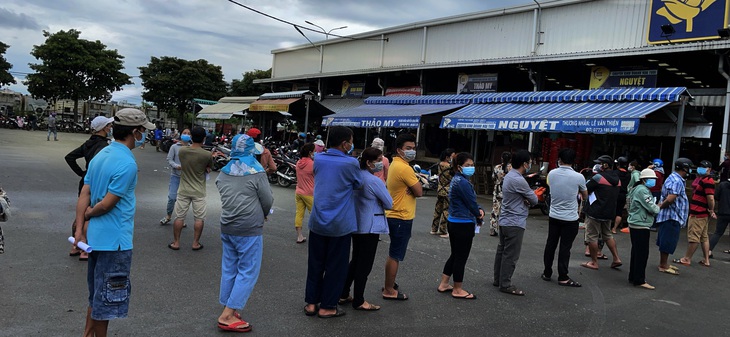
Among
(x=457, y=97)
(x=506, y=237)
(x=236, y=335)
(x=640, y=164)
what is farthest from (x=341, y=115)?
(x=236, y=335)

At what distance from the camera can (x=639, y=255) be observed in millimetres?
6848

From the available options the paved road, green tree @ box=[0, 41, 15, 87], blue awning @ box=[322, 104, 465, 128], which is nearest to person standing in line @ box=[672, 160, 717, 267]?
the paved road

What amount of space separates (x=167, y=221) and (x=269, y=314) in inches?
179

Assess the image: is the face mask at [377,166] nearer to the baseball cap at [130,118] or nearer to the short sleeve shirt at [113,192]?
the baseball cap at [130,118]

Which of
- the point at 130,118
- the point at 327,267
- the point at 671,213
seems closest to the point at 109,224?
the point at 130,118

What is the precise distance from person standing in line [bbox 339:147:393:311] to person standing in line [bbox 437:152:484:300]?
3.21ft

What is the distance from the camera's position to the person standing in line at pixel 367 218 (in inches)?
197

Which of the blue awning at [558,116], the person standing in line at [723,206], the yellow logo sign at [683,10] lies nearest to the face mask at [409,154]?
the person standing in line at [723,206]

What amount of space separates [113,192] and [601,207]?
6448 millimetres

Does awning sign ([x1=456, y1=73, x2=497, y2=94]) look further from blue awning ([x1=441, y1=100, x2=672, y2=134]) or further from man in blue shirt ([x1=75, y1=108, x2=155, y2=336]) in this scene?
man in blue shirt ([x1=75, y1=108, x2=155, y2=336])

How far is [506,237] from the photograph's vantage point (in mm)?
6176

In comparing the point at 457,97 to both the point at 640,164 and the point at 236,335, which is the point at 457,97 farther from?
the point at 236,335

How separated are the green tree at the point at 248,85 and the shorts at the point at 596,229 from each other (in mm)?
46007

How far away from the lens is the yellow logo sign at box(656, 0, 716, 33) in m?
13.4
